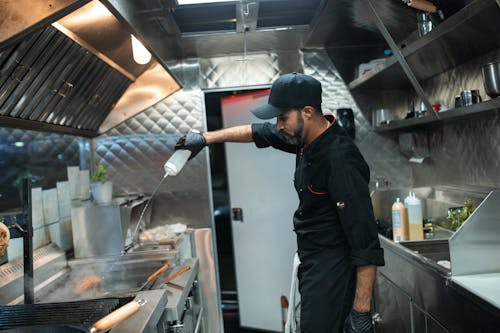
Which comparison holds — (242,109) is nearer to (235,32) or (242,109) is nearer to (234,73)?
(234,73)

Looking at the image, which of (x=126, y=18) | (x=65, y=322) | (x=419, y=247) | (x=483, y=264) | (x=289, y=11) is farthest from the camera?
(x=289, y=11)

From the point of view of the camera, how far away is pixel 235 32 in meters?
3.14

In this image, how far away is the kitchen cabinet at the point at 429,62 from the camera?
6.44 ft

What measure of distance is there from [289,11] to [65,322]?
8.23ft

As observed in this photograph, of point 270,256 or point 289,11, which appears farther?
point 270,256

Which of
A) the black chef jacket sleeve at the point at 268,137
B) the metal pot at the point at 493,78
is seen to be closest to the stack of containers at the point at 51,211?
the black chef jacket sleeve at the point at 268,137

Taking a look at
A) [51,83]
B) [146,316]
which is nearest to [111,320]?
[146,316]

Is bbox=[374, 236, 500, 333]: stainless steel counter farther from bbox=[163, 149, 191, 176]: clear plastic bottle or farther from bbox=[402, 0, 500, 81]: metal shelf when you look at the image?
bbox=[163, 149, 191, 176]: clear plastic bottle

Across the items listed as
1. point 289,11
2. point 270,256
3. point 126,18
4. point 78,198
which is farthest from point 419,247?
point 78,198

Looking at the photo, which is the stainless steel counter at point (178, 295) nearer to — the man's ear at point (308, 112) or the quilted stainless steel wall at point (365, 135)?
the man's ear at point (308, 112)

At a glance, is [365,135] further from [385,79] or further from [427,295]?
[427,295]

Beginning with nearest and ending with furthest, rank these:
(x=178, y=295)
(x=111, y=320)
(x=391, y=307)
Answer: (x=111, y=320), (x=178, y=295), (x=391, y=307)

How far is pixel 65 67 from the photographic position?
7.24 ft

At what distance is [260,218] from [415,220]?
1461 millimetres
